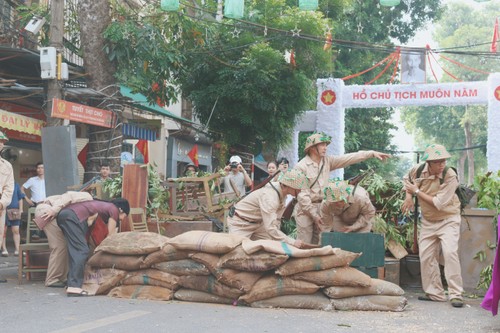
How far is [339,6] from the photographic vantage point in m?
22.8

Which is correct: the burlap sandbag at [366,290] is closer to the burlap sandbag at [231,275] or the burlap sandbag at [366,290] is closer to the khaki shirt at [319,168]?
the burlap sandbag at [231,275]

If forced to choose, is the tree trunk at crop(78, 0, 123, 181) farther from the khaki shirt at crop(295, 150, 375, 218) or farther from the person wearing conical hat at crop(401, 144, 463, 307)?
the person wearing conical hat at crop(401, 144, 463, 307)

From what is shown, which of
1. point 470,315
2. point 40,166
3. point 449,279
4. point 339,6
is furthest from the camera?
point 339,6

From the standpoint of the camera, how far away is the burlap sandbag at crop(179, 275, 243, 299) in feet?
23.3

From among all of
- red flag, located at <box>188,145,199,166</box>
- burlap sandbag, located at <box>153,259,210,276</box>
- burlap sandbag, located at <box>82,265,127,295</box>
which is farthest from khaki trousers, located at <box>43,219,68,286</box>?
red flag, located at <box>188,145,199,166</box>

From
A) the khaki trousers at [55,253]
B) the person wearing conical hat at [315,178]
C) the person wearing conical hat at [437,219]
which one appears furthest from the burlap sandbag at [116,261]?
the person wearing conical hat at [437,219]

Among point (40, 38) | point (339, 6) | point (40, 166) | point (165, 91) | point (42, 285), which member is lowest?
point (42, 285)

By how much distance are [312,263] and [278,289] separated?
0.42 m

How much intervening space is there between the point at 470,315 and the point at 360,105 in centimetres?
1304

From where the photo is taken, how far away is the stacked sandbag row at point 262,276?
6.93m

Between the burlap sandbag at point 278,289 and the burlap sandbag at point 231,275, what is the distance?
0.08m

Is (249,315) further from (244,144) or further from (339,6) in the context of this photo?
(339,6)

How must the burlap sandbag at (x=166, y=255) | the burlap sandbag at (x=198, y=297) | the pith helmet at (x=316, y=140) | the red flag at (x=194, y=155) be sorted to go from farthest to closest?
the red flag at (x=194, y=155) → the pith helmet at (x=316, y=140) → the burlap sandbag at (x=166, y=255) → the burlap sandbag at (x=198, y=297)

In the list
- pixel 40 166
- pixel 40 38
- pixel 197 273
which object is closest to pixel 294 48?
pixel 40 38
